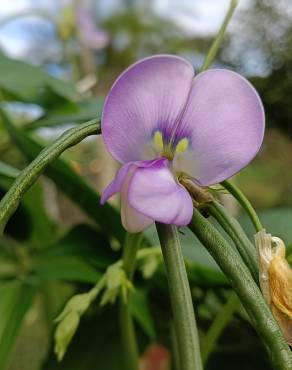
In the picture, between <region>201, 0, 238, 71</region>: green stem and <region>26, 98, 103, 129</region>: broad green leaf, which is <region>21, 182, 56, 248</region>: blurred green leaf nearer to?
<region>26, 98, 103, 129</region>: broad green leaf

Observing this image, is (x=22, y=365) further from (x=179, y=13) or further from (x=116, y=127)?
(x=179, y=13)

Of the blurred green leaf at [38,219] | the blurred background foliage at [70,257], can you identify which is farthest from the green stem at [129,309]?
the blurred green leaf at [38,219]

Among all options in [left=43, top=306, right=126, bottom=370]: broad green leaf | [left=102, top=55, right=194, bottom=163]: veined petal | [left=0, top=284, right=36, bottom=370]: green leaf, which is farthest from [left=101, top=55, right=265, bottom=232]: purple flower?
[left=43, top=306, right=126, bottom=370]: broad green leaf

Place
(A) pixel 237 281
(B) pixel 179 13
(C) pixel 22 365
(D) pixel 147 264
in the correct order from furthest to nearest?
1. (B) pixel 179 13
2. (C) pixel 22 365
3. (D) pixel 147 264
4. (A) pixel 237 281

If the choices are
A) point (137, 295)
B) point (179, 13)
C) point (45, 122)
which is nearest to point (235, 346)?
point (137, 295)

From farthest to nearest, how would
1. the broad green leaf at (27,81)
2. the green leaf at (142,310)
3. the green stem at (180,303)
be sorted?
1. the broad green leaf at (27,81)
2. the green leaf at (142,310)
3. the green stem at (180,303)

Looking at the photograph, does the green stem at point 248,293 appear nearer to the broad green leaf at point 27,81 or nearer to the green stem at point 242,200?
the green stem at point 242,200
